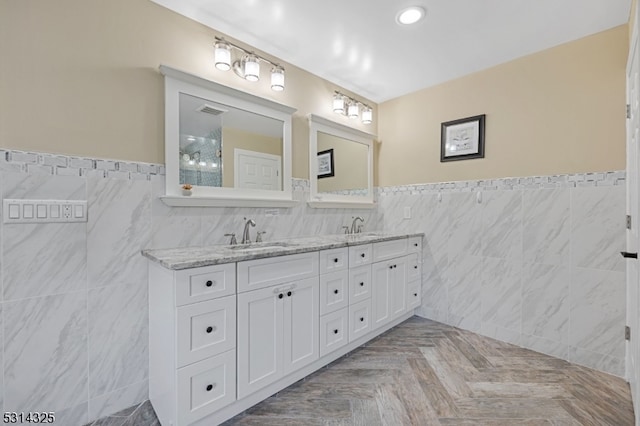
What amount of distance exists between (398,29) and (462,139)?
120 centimetres

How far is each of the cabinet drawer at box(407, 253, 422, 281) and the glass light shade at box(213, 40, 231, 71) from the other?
223 centimetres

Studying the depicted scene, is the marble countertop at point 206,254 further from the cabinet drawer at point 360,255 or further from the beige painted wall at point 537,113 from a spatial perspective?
the beige painted wall at point 537,113

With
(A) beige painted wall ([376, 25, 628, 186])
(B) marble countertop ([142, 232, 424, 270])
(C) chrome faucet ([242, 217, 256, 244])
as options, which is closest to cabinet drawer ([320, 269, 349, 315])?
(B) marble countertop ([142, 232, 424, 270])

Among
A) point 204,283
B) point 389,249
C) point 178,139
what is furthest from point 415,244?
point 178,139

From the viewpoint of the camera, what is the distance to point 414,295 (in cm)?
296

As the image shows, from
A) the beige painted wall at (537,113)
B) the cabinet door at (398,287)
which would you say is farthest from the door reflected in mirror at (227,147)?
the beige painted wall at (537,113)

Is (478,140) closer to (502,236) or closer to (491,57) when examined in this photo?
(491,57)

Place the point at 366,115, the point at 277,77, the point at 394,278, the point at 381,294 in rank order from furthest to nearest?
1. the point at 366,115
2. the point at 394,278
3. the point at 381,294
4. the point at 277,77

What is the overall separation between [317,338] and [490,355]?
1401mm

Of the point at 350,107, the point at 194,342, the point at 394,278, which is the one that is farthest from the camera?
the point at 350,107

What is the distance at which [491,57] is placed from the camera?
8.15 feet

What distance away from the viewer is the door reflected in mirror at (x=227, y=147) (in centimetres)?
193

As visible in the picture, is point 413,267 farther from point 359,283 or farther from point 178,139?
point 178,139

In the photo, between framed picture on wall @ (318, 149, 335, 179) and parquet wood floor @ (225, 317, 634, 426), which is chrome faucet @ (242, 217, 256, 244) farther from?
parquet wood floor @ (225, 317, 634, 426)
